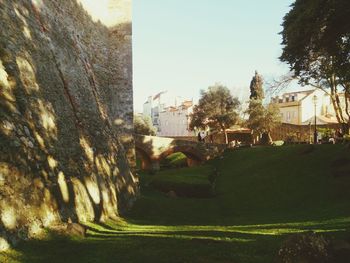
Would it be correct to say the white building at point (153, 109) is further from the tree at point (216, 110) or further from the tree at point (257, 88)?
the tree at point (216, 110)

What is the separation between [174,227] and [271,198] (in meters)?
8.87

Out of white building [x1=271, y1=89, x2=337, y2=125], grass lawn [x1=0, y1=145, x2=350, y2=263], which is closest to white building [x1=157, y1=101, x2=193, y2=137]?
white building [x1=271, y1=89, x2=337, y2=125]

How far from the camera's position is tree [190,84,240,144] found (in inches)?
2315

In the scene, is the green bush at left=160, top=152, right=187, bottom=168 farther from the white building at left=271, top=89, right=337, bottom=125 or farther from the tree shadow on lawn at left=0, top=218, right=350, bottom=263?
the tree shadow on lawn at left=0, top=218, right=350, bottom=263

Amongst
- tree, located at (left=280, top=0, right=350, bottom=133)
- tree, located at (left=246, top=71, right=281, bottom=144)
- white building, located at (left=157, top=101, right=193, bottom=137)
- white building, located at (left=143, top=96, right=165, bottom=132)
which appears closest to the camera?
tree, located at (left=280, top=0, right=350, bottom=133)

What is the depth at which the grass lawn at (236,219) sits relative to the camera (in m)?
7.51

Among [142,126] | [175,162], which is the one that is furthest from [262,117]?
[142,126]

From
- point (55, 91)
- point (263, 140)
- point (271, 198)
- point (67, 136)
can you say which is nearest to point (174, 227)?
point (67, 136)

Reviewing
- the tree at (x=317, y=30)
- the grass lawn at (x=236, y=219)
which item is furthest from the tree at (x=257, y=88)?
the tree at (x=317, y=30)

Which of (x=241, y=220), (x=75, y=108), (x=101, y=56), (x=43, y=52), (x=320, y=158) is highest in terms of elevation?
(x=101, y=56)

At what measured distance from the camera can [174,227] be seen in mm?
12414

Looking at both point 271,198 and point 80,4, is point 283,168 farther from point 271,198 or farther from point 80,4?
point 80,4

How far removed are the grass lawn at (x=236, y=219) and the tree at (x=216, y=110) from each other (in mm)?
24661

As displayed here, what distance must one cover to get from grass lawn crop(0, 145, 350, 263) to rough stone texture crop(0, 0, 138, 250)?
717mm
